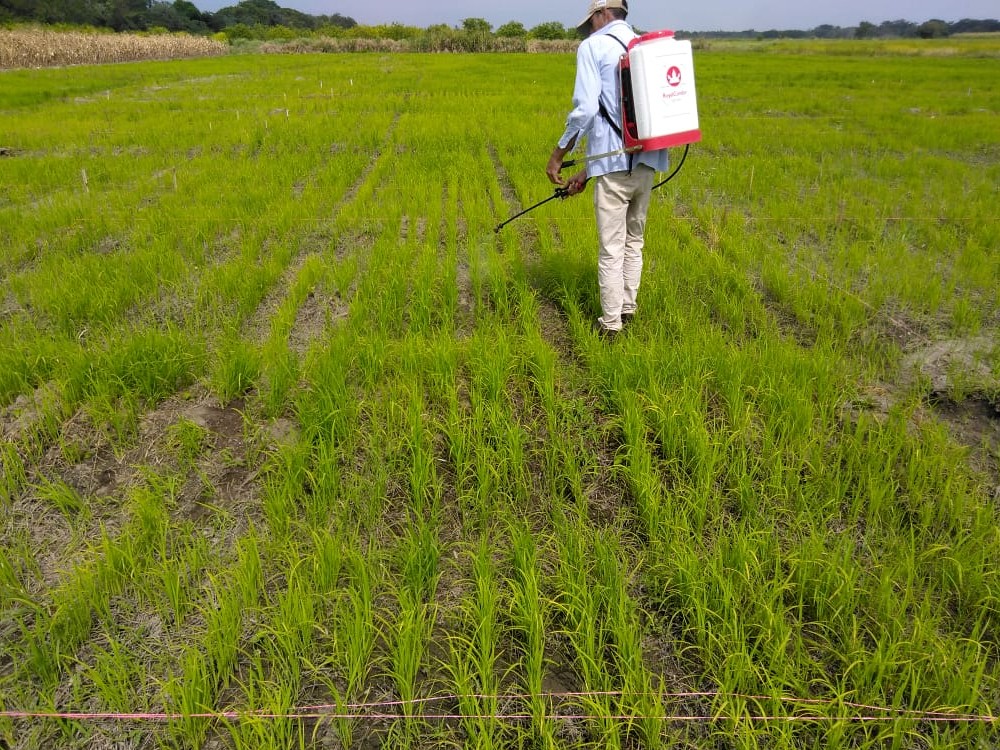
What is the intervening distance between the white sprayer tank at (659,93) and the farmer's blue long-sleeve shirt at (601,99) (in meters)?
0.11

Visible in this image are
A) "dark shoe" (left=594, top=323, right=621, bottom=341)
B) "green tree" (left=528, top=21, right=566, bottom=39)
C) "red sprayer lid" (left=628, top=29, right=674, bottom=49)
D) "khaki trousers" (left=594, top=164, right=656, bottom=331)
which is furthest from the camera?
"green tree" (left=528, top=21, right=566, bottom=39)

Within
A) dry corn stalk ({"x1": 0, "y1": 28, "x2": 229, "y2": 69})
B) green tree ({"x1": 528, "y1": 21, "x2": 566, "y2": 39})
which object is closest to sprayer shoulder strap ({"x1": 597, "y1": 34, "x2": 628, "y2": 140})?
dry corn stalk ({"x1": 0, "y1": 28, "x2": 229, "y2": 69})

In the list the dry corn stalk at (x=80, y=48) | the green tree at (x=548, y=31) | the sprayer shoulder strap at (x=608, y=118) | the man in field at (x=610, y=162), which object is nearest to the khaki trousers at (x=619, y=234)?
the man in field at (x=610, y=162)

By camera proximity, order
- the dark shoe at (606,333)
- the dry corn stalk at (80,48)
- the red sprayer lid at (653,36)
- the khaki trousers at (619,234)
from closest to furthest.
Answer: the red sprayer lid at (653,36) < the khaki trousers at (619,234) < the dark shoe at (606,333) < the dry corn stalk at (80,48)

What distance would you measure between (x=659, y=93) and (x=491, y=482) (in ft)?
6.45

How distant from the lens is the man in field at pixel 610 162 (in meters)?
2.81

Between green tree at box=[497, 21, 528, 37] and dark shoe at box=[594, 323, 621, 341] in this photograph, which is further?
green tree at box=[497, 21, 528, 37]

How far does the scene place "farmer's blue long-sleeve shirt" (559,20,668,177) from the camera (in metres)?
2.80

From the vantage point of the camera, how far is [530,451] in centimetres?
249

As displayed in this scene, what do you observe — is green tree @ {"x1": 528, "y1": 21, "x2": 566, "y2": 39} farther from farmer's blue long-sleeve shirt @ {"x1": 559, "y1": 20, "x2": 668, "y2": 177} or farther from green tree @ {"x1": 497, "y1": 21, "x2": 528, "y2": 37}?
farmer's blue long-sleeve shirt @ {"x1": 559, "y1": 20, "x2": 668, "y2": 177}

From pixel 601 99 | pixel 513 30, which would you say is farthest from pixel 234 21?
pixel 601 99

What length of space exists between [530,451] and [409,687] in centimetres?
117

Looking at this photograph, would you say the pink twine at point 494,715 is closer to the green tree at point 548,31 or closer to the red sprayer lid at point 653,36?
the red sprayer lid at point 653,36

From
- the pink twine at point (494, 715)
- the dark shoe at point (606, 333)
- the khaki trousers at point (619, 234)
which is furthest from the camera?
the dark shoe at point (606, 333)
